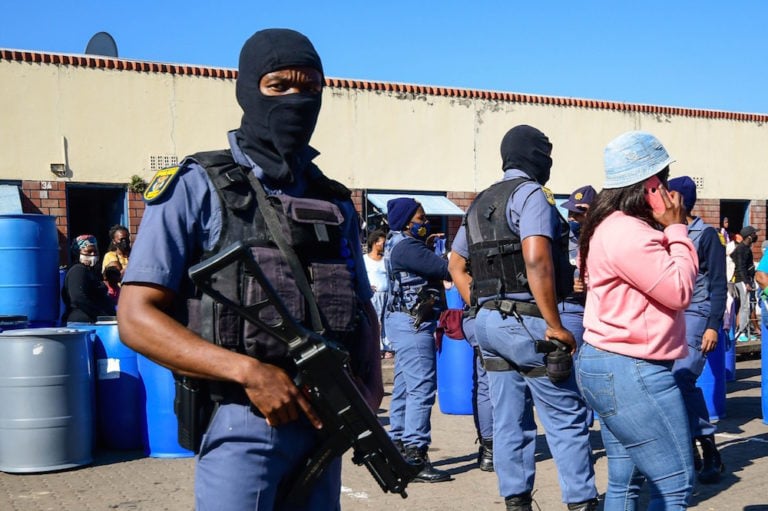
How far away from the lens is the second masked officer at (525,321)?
4.46 metres

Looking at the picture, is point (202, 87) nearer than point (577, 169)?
Yes

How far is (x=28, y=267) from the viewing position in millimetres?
8422

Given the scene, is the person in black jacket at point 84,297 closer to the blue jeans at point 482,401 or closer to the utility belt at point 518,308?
the blue jeans at point 482,401

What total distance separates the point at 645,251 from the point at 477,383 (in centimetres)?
351

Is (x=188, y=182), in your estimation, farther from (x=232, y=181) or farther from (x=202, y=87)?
(x=202, y=87)

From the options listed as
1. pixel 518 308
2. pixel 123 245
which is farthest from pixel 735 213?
pixel 518 308

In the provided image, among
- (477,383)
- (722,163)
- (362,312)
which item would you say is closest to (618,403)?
(362,312)

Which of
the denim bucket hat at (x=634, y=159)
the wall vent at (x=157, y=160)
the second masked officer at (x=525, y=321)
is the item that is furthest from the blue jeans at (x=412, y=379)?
the wall vent at (x=157, y=160)

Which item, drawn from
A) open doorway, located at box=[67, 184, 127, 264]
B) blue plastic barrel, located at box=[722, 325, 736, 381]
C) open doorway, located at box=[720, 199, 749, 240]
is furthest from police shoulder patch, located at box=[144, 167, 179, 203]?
open doorway, located at box=[720, 199, 749, 240]

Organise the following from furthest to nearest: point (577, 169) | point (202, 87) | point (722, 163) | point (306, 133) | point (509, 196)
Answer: point (722, 163) → point (577, 169) → point (202, 87) → point (509, 196) → point (306, 133)

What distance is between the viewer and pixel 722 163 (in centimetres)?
2197

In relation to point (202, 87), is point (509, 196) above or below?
below

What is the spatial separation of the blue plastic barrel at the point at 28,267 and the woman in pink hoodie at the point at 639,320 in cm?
635

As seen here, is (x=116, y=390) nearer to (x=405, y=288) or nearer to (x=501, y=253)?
(x=405, y=288)
